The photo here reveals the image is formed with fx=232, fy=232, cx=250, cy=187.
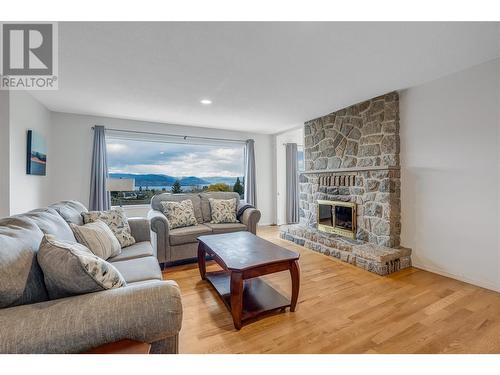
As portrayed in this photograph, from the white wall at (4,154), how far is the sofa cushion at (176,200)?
159 centimetres

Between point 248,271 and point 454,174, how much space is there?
259 cm

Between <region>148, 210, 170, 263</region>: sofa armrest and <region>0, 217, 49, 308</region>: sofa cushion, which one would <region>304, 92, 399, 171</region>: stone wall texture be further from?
<region>0, 217, 49, 308</region>: sofa cushion

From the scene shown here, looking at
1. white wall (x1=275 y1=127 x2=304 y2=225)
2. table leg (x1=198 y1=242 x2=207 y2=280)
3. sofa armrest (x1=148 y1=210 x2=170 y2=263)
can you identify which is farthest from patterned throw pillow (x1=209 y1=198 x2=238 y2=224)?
white wall (x1=275 y1=127 x2=304 y2=225)

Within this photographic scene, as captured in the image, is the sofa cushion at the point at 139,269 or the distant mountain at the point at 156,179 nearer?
the sofa cushion at the point at 139,269

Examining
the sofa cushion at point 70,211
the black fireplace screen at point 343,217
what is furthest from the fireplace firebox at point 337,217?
the sofa cushion at point 70,211

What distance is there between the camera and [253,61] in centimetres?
225

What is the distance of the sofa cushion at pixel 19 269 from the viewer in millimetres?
910

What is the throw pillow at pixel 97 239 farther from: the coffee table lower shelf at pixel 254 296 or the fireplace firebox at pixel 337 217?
the fireplace firebox at pixel 337 217

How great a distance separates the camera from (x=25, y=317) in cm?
85

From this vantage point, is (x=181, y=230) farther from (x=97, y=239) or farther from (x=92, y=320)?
(x=92, y=320)

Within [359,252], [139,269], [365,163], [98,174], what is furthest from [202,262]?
[98,174]

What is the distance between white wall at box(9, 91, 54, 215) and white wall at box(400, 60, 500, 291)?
484 cm

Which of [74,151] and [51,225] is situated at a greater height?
[74,151]
